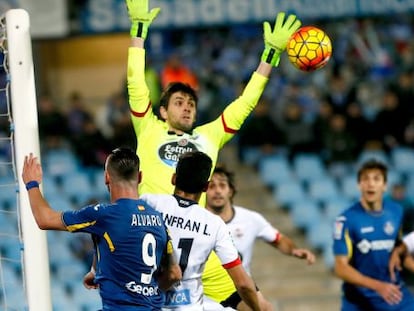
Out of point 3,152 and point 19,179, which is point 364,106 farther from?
point 19,179

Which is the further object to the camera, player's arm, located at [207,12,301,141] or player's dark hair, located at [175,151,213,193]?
player's arm, located at [207,12,301,141]

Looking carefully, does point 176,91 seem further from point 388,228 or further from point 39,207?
point 388,228

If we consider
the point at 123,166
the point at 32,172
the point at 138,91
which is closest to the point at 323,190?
the point at 138,91

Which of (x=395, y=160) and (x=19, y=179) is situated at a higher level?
(x=19, y=179)

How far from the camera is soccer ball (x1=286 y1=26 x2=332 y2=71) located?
7777 mm

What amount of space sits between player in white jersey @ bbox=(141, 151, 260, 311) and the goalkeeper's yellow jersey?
3.01 feet

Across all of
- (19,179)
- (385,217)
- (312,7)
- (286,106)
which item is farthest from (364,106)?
(19,179)

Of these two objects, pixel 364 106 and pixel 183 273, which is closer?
pixel 183 273

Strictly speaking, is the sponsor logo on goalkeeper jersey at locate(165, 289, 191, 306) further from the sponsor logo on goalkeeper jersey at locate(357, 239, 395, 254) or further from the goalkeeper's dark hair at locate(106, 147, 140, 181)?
the sponsor logo on goalkeeper jersey at locate(357, 239, 395, 254)

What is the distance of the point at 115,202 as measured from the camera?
6.35 m

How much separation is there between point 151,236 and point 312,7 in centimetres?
947

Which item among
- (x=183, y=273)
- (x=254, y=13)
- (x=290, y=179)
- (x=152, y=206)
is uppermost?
(x=254, y=13)

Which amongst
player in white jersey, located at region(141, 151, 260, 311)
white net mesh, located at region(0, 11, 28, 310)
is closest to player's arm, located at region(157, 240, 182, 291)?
player in white jersey, located at region(141, 151, 260, 311)

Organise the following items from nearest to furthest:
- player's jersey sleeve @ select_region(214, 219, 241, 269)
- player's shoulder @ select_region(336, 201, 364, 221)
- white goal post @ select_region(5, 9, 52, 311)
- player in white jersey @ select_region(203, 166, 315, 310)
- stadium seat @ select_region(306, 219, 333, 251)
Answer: player's jersey sleeve @ select_region(214, 219, 241, 269) → white goal post @ select_region(5, 9, 52, 311) → player in white jersey @ select_region(203, 166, 315, 310) → player's shoulder @ select_region(336, 201, 364, 221) → stadium seat @ select_region(306, 219, 333, 251)
